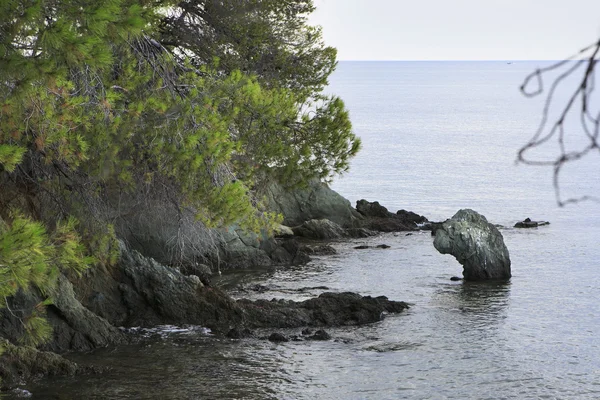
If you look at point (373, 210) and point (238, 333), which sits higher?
point (373, 210)

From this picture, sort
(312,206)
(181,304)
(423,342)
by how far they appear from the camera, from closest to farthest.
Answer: (423,342)
(181,304)
(312,206)

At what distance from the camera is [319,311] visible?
61.2 feet

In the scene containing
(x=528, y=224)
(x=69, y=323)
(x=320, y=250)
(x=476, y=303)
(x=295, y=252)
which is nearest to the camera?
(x=69, y=323)

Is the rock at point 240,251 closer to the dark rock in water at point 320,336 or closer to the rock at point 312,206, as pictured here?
the rock at point 312,206

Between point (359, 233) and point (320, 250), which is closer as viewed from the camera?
point (320, 250)

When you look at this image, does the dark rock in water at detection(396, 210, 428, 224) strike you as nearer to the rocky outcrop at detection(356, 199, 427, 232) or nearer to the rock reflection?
the rocky outcrop at detection(356, 199, 427, 232)

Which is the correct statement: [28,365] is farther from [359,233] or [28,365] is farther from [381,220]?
[381,220]

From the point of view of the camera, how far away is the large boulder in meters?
23.9

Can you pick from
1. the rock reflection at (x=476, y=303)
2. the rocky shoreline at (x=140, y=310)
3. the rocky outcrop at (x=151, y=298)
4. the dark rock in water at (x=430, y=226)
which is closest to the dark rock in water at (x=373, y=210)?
the dark rock in water at (x=430, y=226)

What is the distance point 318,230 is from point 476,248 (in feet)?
25.9

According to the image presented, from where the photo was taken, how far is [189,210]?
16.5 metres

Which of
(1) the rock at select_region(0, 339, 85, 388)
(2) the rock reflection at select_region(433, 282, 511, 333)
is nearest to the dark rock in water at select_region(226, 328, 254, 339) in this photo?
(1) the rock at select_region(0, 339, 85, 388)

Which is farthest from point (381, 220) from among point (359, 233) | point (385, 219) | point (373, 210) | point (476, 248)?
point (476, 248)

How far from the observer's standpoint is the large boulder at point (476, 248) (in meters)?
23.9
